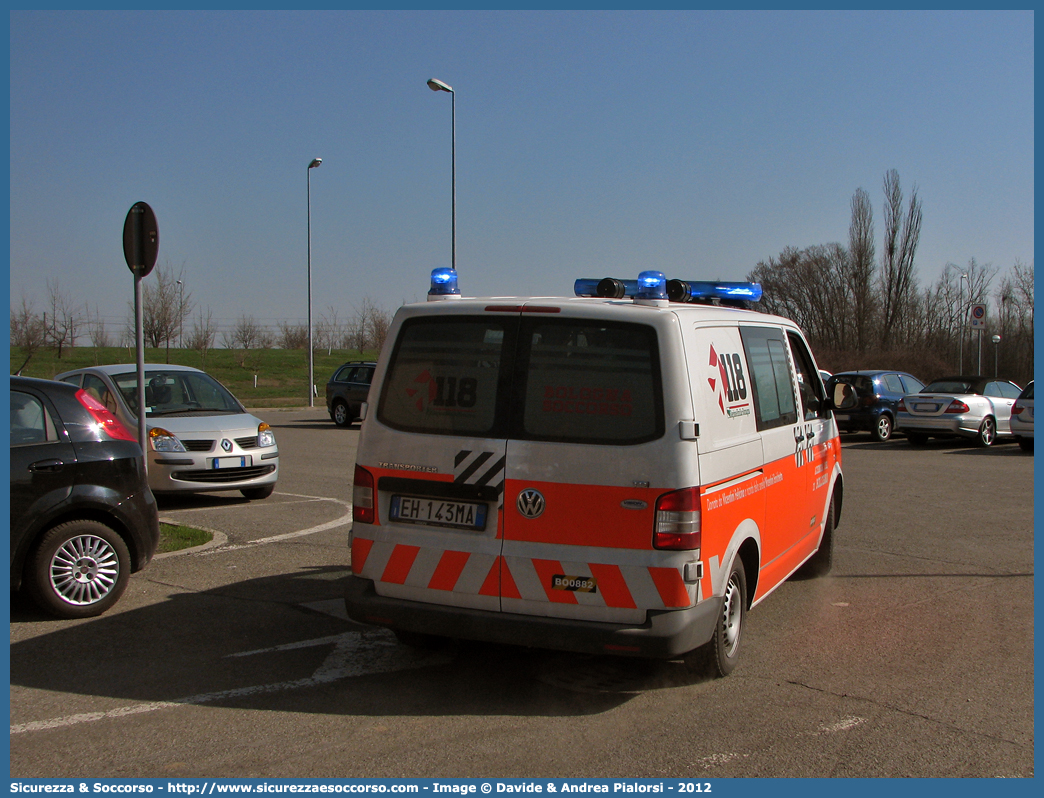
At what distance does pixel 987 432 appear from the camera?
2014 centimetres

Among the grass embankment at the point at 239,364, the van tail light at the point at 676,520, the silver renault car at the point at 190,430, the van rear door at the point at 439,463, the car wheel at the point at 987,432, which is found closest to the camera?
the van tail light at the point at 676,520

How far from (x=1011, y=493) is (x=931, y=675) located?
8.77m

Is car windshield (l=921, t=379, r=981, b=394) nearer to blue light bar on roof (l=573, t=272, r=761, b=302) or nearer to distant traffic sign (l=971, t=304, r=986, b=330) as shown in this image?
distant traffic sign (l=971, t=304, r=986, b=330)

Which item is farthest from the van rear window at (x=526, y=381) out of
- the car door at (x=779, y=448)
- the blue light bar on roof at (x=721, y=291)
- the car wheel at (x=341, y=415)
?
the car wheel at (x=341, y=415)

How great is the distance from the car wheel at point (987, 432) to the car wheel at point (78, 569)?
18577 mm

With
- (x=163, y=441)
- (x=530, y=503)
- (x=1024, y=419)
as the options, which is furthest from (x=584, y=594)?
(x=1024, y=419)

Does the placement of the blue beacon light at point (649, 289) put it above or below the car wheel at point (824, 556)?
above

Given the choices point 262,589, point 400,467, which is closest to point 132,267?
point 262,589

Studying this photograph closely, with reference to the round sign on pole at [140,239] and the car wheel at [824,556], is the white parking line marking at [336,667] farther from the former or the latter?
the round sign on pole at [140,239]

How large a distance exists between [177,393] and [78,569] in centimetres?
569

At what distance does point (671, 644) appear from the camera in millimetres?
4371

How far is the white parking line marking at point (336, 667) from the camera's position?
4.41 meters

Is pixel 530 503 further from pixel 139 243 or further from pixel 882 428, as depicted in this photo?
pixel 882 428

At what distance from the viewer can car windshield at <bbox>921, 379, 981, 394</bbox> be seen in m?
20.5
